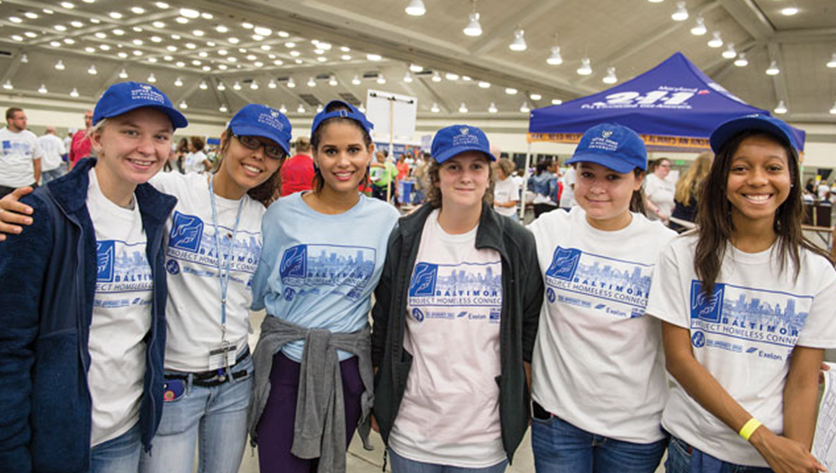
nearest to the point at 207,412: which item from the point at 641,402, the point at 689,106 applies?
the point at 641,402

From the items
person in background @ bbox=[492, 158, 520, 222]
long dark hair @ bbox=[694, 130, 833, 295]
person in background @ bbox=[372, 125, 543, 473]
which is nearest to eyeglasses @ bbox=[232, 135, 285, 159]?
person in background @ bbox=[372, 125, 543, 473]

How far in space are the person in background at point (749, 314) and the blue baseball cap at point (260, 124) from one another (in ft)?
4.45

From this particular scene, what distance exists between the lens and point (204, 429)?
71.7 inches

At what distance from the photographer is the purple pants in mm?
1837

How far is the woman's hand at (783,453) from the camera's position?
4.62 feet

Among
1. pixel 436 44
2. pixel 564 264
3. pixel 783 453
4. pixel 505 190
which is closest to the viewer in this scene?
pixel 783 453

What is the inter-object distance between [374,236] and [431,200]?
0.25m

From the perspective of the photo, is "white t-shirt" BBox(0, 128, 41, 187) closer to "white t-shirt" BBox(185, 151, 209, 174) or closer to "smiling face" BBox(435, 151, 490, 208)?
"white t-shirt" BBox(185, 151, 209, 174)

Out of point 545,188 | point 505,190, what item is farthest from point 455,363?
point 545,188

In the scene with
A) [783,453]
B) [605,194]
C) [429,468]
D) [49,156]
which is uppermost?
[49,156]

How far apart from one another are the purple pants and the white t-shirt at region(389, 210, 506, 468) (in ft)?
0.89

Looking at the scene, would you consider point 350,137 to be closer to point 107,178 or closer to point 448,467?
point 107,178

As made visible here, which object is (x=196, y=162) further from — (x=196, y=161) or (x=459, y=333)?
(x=459, y=333)

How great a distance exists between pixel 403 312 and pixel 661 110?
5.37 meters
